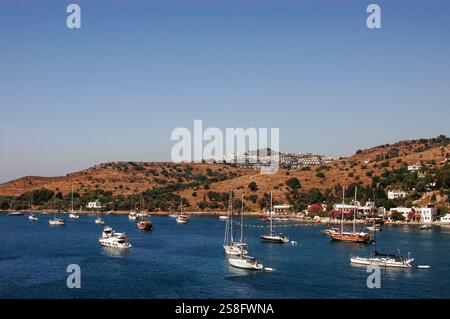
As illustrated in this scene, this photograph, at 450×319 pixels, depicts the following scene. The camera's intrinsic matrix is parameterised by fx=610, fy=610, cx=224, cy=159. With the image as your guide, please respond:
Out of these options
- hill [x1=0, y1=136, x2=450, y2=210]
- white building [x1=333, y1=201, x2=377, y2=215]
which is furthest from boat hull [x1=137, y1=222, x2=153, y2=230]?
white building [x1=333, y1=201, x2=377, y2=215]

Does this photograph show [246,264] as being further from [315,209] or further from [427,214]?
[315,209]

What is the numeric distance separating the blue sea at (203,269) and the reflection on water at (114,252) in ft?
0.29

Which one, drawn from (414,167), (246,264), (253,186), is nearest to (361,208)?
(414,167)

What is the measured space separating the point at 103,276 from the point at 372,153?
426ft

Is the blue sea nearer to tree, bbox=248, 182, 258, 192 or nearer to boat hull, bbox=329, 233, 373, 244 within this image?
boat hull, bbox=329, 233, 373, 244

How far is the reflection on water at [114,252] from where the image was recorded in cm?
5394

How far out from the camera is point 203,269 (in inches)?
1770

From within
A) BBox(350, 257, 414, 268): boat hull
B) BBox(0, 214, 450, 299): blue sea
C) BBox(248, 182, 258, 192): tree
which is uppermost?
BBox(248, 182, 258, 192): tree

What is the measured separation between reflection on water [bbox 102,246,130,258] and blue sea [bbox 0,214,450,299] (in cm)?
9

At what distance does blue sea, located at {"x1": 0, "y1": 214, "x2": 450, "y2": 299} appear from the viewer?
118 ft

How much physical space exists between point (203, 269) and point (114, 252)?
14165mm

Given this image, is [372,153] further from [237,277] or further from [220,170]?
[237,277]
